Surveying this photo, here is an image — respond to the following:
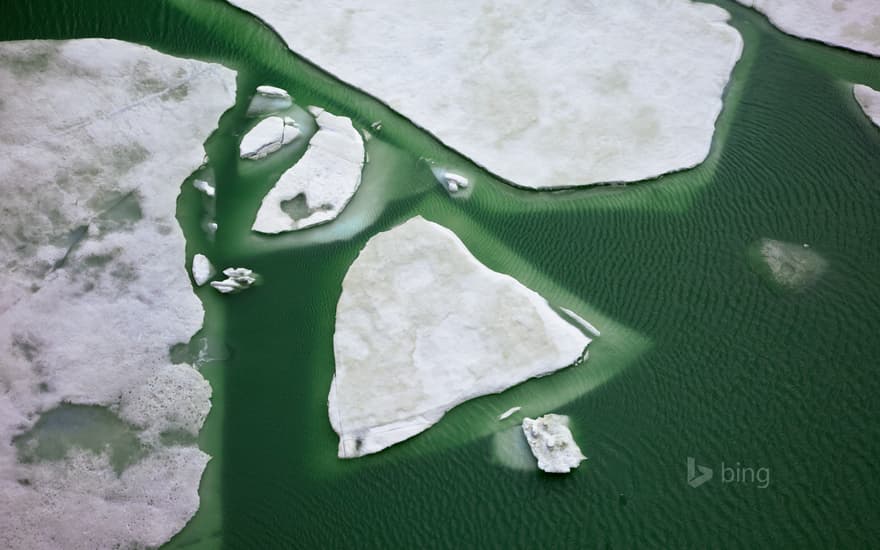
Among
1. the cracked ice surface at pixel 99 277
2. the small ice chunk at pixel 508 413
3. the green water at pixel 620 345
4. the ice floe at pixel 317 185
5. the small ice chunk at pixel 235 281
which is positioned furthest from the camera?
the ice floe at pixel 317 185

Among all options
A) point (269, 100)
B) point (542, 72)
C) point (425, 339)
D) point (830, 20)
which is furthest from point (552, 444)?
point (830, 20)

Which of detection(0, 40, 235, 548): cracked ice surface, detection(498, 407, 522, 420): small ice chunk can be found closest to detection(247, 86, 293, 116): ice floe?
detection(0, 40, 235, 548): cracked ice surface

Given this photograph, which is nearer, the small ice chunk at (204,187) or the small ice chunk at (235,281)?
the small ice chunk at (235,281)

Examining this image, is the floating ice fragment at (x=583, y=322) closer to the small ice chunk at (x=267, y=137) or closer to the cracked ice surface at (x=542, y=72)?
the cracked ice surface at (x=542, y=72)

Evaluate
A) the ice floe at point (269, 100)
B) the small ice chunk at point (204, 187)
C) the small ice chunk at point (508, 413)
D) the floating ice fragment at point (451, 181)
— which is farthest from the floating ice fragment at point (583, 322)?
the ice floe at point (269, 100)

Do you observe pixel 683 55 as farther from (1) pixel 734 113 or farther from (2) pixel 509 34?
(2) pixel 509 34

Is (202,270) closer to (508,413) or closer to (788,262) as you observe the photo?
(508,413)

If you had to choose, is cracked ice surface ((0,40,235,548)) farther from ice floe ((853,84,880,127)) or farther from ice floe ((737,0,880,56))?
ice floe ((853,84,880,127))
